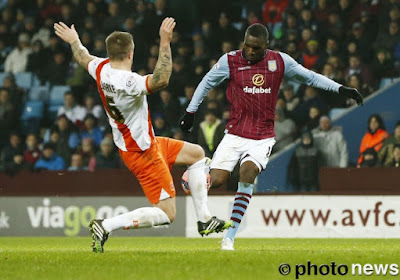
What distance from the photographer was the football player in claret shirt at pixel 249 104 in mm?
10672

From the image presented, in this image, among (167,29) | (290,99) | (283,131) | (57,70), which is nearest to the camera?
(167,29)

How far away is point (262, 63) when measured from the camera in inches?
425

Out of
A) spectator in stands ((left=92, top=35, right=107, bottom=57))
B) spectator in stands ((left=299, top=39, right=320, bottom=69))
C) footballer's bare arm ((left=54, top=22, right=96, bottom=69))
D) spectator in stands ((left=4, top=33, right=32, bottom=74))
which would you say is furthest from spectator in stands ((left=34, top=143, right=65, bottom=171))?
footballer's bare arm ((left=54, top=22, right=96, bottom=69))

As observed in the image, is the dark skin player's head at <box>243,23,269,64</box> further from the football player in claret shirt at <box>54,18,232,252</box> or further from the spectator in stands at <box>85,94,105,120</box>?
the spectator in stands at <box>85,94,105,120</box>

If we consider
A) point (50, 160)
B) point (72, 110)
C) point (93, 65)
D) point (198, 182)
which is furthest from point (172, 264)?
point (72, 110)

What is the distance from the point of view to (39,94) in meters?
20.1

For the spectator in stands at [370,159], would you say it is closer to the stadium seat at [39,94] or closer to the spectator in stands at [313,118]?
the spectator in stands at [313,118]

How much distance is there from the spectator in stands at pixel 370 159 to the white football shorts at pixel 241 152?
5.43m

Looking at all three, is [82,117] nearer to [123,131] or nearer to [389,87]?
[389,87]

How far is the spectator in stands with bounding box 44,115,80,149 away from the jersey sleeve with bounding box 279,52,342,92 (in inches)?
323

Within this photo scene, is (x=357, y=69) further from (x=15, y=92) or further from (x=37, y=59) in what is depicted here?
(x=37, y=59)

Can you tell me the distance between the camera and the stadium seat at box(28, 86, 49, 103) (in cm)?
2003

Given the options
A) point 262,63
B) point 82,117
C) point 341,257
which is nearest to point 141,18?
point 82,117

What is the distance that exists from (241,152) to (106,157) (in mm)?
7182
